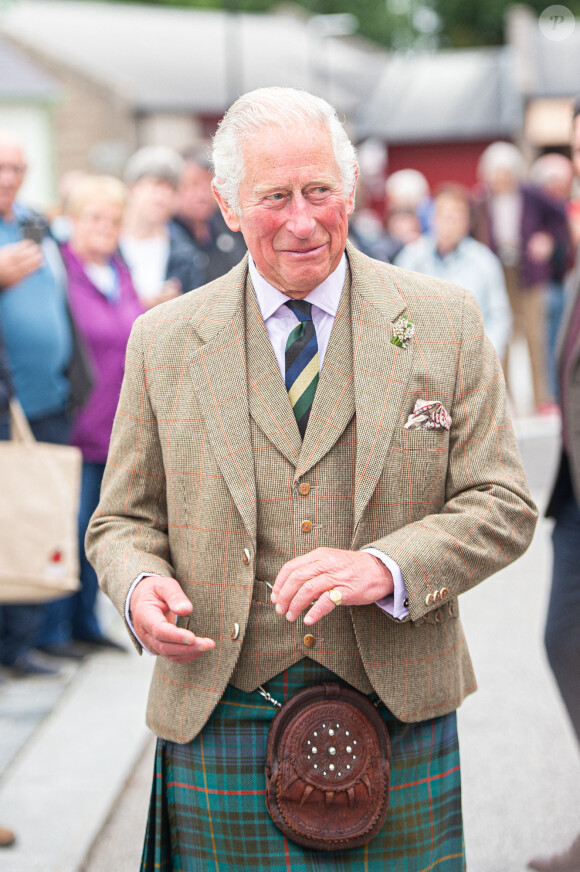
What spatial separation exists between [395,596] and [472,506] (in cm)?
24

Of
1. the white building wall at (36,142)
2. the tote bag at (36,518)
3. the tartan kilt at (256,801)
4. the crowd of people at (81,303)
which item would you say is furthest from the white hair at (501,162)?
the white building wall at (36,142)

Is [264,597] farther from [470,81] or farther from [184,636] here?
[470,81]

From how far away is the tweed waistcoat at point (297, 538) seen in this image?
2.32 m

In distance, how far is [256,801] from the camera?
7.76 feet

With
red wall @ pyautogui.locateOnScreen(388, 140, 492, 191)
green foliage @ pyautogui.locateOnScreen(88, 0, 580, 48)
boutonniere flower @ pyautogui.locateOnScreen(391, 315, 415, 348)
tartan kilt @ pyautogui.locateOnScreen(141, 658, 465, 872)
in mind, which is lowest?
red wall @ pyautogui.locateOnScreen(388, 140, 492, 191)

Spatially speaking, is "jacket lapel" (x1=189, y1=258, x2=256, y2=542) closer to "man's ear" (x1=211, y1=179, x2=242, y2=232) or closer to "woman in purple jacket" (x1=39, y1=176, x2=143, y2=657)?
"man's ear" (x1=211, y1=179, x2=242, y2=232)

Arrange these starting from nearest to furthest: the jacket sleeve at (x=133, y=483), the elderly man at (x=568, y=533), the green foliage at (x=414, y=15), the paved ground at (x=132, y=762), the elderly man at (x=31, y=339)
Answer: the jacket sleeve at (x=133, y=483)
the elderly man at (x=568, y=533)
the paved ground at (x=132, y=762)
the elderly man at (x=31, y=339)
the green foliage at (x=414, y=15)

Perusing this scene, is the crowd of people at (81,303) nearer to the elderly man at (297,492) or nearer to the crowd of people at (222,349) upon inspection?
the crowd of people at (222,349)

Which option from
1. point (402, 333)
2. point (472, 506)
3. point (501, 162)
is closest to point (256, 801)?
point (472, 506)

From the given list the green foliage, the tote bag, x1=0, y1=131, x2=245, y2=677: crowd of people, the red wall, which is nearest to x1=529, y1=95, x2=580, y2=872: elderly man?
the tote bag

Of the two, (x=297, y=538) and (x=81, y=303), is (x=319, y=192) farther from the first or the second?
(x=81, y=303)

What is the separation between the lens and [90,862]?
386cm

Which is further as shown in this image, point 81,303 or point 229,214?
point 81,303

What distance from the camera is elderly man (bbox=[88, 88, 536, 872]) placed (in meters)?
2.26
